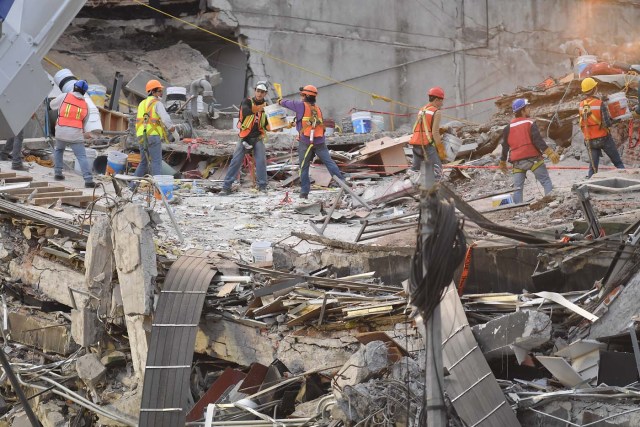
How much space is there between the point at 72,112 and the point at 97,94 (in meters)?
5.97

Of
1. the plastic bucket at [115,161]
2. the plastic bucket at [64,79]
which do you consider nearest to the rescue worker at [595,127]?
the plastic bucket at [115,161]

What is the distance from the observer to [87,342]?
10.9 metres

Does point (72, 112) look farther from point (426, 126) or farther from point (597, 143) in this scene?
point (597, 143)

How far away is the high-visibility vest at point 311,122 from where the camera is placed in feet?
51.4

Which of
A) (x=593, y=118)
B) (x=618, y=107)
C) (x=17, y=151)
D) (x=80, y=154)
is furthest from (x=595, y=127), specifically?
(x=17, y=151)

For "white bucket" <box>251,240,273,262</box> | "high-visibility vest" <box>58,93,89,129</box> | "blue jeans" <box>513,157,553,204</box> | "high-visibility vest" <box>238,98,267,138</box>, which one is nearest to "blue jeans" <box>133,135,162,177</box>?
"high-visibility vest" <box>58,93,89,129</box>

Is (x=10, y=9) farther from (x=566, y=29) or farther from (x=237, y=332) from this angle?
(x=566, y=29)

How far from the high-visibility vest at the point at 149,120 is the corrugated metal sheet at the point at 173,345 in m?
5.49

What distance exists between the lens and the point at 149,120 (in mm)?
15578

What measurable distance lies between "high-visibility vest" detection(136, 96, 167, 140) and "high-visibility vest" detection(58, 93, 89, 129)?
796mm

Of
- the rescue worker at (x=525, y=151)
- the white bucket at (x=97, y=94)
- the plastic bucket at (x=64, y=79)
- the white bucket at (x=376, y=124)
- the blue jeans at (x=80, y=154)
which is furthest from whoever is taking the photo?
the white bucket at (x=376, y=124)

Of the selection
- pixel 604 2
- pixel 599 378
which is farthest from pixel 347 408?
pixel 604 2

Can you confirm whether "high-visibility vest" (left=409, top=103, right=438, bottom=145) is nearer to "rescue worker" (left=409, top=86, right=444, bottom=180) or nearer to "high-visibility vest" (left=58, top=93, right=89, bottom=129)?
"rescue worker" (left=409, top=86, right=444, bottom=180)

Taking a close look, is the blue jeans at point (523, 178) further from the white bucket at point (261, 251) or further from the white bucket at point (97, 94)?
the white bucket at point (97, 94)
